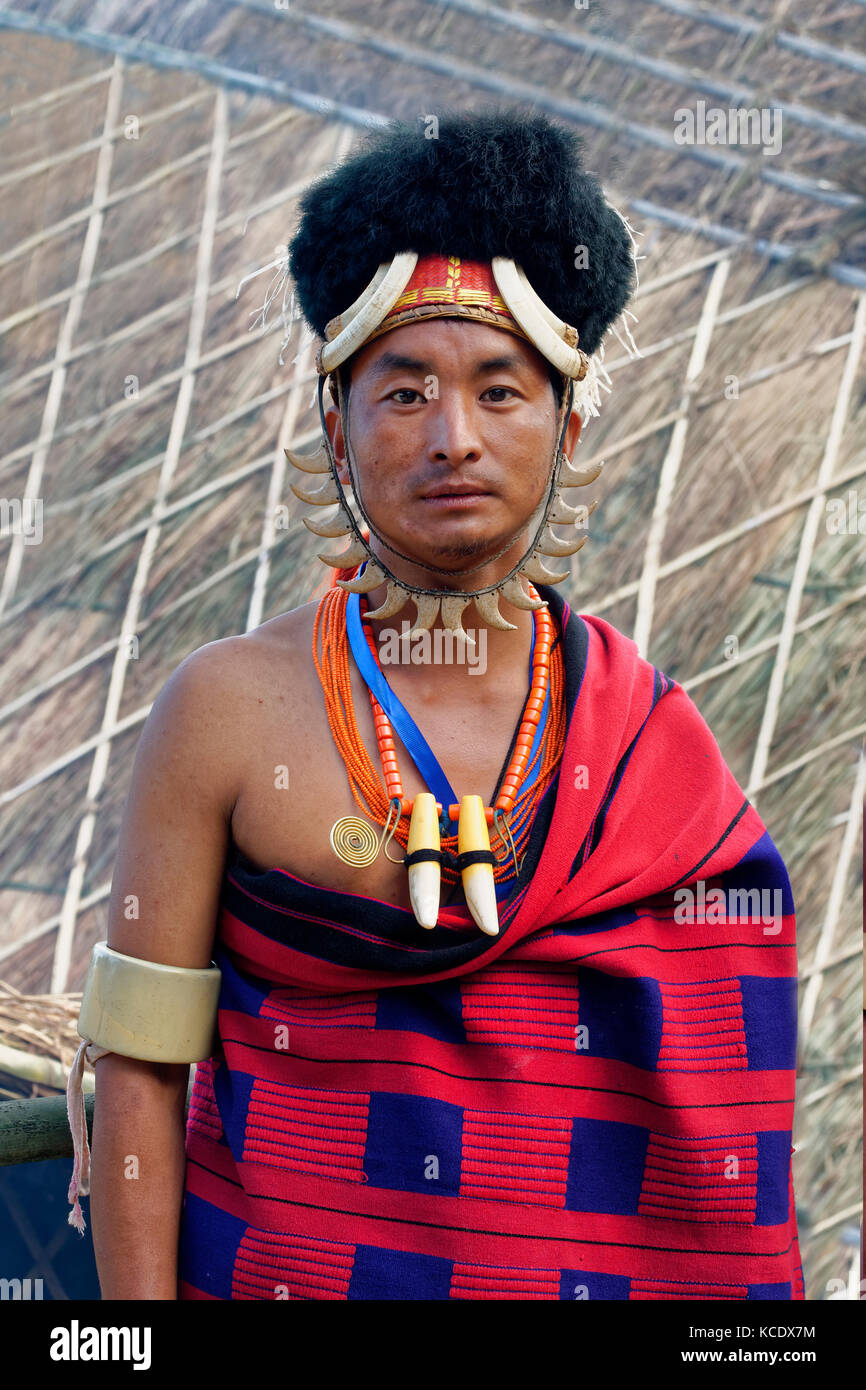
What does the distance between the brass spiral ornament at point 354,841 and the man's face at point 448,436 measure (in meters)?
0.34

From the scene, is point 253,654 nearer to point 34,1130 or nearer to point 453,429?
point 453,429

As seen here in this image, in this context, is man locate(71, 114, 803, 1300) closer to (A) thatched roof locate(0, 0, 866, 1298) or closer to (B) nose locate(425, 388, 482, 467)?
(B) nose locate(425, 388, 482, 467)

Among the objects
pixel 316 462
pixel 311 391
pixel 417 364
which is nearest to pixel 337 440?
pixel 316 462

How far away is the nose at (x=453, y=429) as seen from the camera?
1.51 meters

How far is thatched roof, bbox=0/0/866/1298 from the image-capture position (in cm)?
332

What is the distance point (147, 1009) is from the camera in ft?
5.24

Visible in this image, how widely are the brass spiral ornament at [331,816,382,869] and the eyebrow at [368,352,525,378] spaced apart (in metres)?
0.55

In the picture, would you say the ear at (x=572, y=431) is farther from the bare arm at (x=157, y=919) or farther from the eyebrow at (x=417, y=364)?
the bare arm at (x=157, y=919)

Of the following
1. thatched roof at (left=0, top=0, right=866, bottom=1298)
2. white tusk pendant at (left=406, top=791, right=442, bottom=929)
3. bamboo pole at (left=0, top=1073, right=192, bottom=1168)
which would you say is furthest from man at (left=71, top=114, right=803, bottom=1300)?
thatched roof at (left=0, top=0, right=866, bottom=1298)

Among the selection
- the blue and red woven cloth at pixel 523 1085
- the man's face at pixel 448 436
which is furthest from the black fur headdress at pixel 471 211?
the blue and red woven cloth at pixel 523 1085

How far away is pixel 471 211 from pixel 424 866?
0.80 m

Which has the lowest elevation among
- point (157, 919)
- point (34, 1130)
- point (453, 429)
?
point (34, 1130)

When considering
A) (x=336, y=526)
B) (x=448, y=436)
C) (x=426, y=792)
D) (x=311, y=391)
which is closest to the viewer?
(x=448, y=436)
